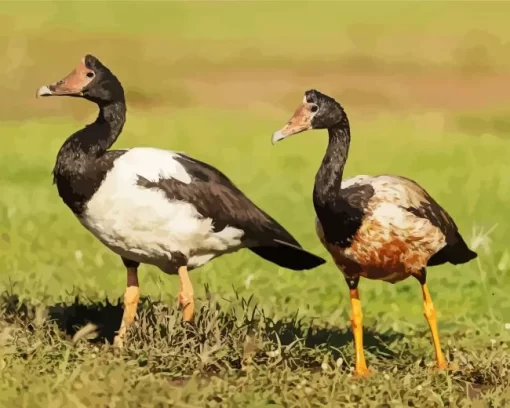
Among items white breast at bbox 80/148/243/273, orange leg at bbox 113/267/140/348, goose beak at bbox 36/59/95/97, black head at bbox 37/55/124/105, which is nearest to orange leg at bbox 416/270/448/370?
white breast at bbox 80/148/243/273

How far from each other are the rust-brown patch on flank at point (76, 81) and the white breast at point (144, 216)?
461mm

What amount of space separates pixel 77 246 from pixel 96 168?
13.2ft

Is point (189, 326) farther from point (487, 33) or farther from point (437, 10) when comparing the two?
point (437, 10)

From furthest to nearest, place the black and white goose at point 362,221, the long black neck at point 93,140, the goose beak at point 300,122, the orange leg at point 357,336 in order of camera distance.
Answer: the long black neck at point 93,140
the orange leg at point 357,336
the black and white goose at point 362,221
the goose beak at point 300,122

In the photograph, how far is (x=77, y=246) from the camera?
35.4ft

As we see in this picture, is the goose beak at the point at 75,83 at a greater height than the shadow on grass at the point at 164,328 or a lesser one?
greater

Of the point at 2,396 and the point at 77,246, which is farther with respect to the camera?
the point at 77,246

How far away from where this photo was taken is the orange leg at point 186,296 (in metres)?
7.07

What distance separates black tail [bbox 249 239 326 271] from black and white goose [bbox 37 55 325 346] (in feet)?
0.06

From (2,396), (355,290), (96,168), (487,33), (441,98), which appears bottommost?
(2,396)

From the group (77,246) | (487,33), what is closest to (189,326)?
(77,246)

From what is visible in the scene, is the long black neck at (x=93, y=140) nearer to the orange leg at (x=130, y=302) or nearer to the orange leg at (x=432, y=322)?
the orange leg at (x=130, y=302)

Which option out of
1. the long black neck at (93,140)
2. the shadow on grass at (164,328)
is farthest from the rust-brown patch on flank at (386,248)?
the long black neck at (93,140)

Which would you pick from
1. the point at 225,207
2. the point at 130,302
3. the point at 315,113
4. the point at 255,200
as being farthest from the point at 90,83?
the point at 255,200
